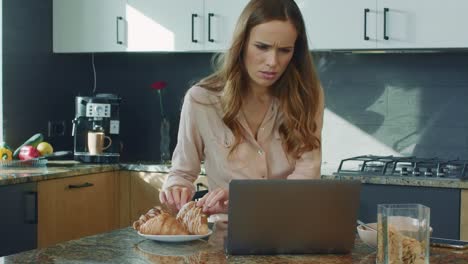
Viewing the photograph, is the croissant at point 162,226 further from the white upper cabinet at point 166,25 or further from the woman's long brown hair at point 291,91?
the white upper cabinet at point 166,25

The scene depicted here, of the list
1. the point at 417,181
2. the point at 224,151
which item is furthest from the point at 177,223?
the point at 417,181

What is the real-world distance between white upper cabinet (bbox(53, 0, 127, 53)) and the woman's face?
2098mm

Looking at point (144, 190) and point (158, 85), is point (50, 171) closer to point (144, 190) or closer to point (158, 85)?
point (144, 190)

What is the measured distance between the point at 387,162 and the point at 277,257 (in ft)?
6.06

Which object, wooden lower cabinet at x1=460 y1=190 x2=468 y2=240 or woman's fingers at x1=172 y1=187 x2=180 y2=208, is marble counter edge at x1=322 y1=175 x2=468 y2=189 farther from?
woman's fingers at x1=172 y1=187 x2=180 y2=208

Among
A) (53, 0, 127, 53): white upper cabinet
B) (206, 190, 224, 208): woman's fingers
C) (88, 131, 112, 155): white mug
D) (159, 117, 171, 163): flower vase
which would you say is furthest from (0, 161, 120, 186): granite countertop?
(206, 190, 224, 208): woman's fingers

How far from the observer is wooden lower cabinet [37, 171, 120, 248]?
3.60 m

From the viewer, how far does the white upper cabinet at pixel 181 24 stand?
3910mm

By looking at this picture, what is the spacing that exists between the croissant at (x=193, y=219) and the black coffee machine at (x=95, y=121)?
2210 millimetres

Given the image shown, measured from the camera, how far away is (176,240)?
188 cm

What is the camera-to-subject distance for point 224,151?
2291 millimetres

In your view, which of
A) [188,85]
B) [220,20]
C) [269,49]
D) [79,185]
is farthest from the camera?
[188,85]

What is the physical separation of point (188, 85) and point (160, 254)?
2717 mm

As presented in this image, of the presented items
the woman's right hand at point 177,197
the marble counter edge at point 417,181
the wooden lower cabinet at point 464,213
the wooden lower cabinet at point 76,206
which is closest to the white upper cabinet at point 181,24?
the wooden lower cabinet at point 76,206
